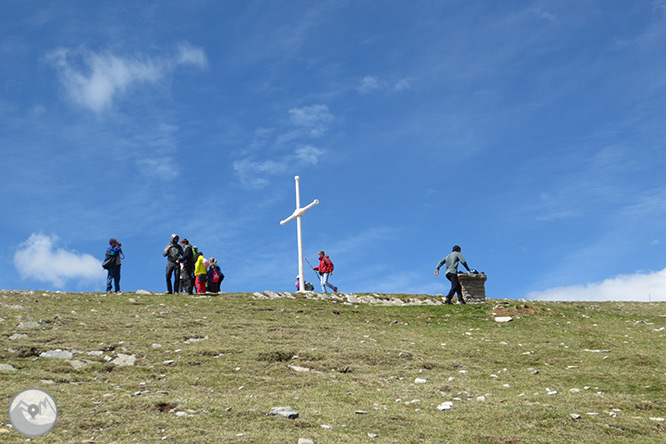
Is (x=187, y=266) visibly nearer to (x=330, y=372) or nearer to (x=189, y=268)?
(x=189, y=268)

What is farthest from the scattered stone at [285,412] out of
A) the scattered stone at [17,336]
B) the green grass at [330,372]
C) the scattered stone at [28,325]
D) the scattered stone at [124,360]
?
the scattered stone at [28,325]

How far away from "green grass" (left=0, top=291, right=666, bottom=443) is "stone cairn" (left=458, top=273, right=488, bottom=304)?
3.19 metres

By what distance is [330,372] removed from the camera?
1428 cm

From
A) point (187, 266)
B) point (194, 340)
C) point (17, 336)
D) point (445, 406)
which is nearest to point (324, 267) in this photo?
point (187, 266)

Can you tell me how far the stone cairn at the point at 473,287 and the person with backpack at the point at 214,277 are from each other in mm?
13166

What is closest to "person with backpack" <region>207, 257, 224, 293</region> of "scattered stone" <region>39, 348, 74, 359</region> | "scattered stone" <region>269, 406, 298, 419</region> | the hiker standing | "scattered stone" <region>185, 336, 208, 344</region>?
the hiker standing

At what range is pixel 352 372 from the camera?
14453 millimetres

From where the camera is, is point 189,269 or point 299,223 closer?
point 189,269

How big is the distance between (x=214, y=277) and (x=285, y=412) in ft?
73.4

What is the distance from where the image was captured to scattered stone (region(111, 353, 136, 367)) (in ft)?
47.7

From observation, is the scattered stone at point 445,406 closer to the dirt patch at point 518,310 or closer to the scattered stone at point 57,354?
the scattered stone at point 57,354

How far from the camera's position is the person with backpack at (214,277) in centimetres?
3150

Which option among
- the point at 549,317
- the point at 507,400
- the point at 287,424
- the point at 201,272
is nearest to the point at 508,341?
the point at 549,317

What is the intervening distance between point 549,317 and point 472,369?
11.3 m
